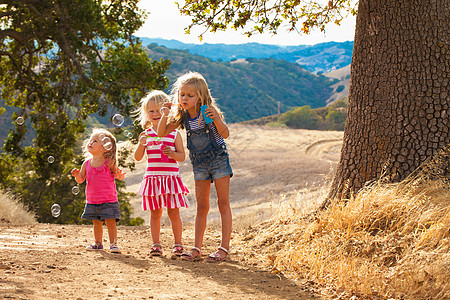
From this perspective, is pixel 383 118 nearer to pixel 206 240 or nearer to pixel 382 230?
pixel 382 230

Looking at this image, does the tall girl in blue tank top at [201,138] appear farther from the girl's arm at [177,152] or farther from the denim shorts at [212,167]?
the girl's arm at [177,152]

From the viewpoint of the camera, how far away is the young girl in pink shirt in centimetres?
518

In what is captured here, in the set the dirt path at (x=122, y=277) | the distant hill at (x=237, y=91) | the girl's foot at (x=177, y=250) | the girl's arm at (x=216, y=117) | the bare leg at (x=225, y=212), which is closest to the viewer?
the dirt path at (x=122, y=277)

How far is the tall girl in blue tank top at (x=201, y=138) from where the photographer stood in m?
4.70

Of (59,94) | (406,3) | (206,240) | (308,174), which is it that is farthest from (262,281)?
(308,174)

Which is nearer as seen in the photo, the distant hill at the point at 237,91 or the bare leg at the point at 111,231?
the bare leg at the point at 111,231

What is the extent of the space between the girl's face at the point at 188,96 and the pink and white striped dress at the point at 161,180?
462 mm

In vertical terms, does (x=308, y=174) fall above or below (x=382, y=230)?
below

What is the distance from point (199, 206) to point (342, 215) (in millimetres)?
1550

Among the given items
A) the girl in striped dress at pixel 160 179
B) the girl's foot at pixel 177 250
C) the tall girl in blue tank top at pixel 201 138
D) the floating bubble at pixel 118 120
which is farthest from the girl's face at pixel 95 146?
the girl's foot at pixel 177 250

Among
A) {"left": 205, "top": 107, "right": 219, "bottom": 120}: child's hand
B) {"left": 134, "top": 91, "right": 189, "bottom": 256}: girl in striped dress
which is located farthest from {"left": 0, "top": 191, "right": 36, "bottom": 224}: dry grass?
{"left": 205, "top": 107, "right": 219, "bottom": 120}: child's hand

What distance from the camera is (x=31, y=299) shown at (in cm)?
302

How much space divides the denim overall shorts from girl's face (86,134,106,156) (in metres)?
1.19

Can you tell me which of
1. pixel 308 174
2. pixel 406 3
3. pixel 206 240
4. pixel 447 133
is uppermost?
pixel 406 3
